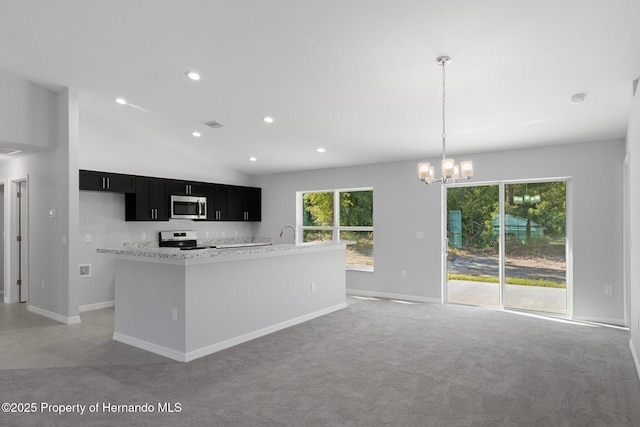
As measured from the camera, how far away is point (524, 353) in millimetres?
3936

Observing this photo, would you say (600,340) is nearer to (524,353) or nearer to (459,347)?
(524,353)

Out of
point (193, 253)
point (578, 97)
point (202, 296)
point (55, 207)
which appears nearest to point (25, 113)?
point (55, 207)

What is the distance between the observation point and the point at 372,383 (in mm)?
3213

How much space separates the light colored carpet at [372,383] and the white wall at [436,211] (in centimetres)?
82

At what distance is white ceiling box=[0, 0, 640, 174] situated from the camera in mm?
2977

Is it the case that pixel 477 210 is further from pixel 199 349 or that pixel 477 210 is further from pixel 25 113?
pixel 25 113

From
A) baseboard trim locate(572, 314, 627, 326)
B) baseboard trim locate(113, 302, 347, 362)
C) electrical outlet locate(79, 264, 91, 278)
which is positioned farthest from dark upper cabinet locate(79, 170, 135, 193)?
baseboard trim locate(572, 314, 627, 326)

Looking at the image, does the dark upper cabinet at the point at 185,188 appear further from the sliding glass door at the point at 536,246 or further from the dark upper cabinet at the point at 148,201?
the sliding glass door at the point at 536,246

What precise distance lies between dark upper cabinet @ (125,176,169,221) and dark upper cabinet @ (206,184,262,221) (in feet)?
3.08

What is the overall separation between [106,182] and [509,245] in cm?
595

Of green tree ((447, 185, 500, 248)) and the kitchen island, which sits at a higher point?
green tree ((447, 185, 500, 248))

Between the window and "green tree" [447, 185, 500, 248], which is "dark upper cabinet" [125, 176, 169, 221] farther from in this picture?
"green tree" [447, 185, 500, 248]

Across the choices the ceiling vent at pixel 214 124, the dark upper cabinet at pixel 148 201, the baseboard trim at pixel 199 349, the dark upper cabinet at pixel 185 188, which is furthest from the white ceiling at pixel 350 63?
the baseboard trim at pixel 199 349

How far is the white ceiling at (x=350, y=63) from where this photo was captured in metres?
2.98
